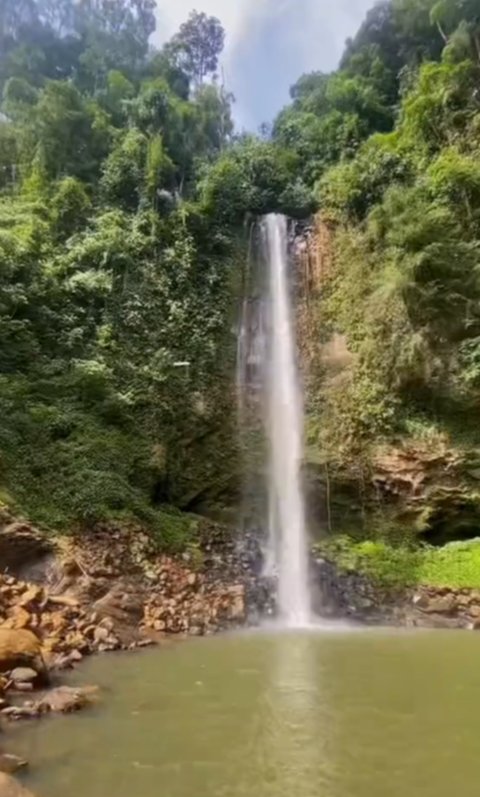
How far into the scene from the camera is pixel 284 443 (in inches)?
656

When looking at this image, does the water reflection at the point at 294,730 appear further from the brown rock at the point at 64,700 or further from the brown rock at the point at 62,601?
the brown rock at the point at 62,601

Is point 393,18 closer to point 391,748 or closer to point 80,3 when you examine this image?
point 80,3

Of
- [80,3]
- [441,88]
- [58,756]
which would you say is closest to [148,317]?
[441,88]

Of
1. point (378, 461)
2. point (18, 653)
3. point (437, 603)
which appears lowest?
point (18, 653)

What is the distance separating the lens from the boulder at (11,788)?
374cm

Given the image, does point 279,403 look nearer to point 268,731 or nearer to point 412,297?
point 412,297

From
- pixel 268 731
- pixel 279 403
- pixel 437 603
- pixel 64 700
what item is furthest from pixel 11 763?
pixel 279 403

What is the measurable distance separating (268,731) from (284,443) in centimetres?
1147

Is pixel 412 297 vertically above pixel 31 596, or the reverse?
pixel 412 297

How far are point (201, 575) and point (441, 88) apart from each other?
56.5ft

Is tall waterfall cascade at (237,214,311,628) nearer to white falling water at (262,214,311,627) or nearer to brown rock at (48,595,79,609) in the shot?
white falling water at (262,214,311,627)

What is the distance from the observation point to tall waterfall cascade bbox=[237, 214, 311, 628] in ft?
45.4

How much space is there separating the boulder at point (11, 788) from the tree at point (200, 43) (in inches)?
1559

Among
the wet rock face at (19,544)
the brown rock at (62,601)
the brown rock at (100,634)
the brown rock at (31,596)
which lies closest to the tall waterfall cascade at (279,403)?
the brown rock at (100,634)
